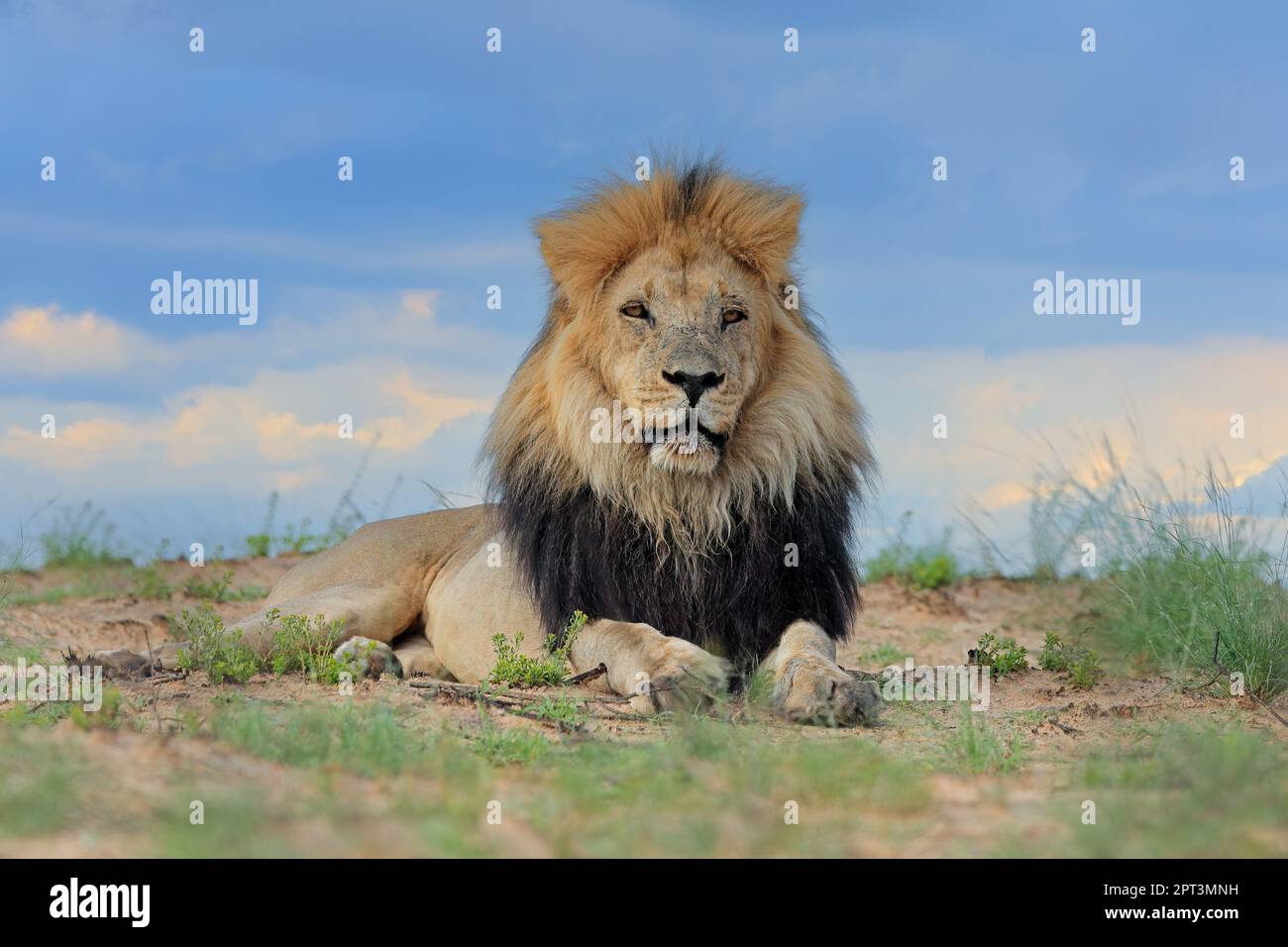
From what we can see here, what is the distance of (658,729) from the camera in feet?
18.0

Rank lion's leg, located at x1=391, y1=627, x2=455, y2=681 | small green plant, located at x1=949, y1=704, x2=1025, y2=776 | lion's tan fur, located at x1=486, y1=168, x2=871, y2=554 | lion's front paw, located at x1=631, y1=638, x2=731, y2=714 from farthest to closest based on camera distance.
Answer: lion's leg, located at x1=391, y1=627, x2=455, y2=681 → lion's tan fur, located at x1=486, y1=168, x2=871, y2=554 → lion's front paw, located at x1=631, y1=638, x2=731, y2=714 → small green plant, located at x1=949, y1=704, x2=1025, y2=776

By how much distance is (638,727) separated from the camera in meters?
5.57

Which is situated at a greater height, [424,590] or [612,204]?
[612,204]

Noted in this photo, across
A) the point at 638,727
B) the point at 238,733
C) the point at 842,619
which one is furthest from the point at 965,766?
the point at 238,733

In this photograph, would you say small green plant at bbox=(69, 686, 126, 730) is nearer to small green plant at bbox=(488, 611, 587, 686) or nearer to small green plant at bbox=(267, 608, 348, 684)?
small green plant at bbox=(267, 608, 348, 684)

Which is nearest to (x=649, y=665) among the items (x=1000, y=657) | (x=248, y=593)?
(x=1000, y=657)

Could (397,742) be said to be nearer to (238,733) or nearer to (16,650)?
(238,733)

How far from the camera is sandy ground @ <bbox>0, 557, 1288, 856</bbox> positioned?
3547 millimetres

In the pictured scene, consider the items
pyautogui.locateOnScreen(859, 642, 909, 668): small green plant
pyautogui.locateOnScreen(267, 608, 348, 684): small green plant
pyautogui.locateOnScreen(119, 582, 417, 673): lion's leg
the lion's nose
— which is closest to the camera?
the lion's nose

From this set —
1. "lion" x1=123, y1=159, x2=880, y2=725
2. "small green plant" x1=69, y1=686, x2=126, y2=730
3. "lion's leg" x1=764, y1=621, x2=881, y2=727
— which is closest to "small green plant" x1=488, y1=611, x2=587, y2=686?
"lion" x1=123, y1=159, x2=880, y2=725

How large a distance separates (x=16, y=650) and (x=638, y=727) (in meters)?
4.86

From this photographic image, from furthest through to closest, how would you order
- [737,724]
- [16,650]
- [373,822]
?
[16,650]
[737,724]
[373,822]

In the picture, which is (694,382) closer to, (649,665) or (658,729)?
(649,665)
